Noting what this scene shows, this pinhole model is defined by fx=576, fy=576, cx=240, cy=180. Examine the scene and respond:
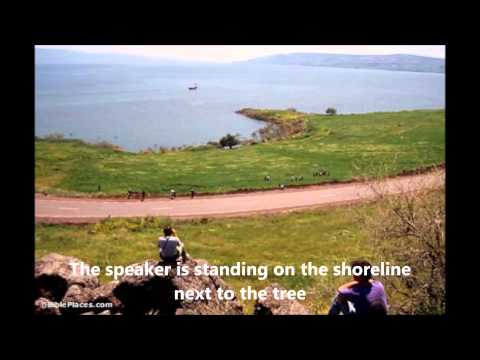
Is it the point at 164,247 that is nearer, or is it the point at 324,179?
the point at 164,247

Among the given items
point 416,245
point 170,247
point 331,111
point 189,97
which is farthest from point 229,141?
point 416,245

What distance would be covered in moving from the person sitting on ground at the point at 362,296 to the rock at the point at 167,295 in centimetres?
153

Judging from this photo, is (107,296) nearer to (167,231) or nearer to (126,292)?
(126,292)

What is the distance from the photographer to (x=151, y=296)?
7.35 meters

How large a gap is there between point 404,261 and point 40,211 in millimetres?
4686

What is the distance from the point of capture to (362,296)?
251 inches

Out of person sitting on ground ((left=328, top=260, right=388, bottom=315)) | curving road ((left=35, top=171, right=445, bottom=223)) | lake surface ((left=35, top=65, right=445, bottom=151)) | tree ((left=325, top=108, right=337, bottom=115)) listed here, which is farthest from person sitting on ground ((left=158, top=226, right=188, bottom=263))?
tree ((left=325, top=108, right=337, bottom=115))

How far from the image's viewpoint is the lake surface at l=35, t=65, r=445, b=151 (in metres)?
7.54

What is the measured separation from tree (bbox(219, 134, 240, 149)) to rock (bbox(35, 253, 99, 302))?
2562 mm

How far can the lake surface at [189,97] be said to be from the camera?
7.54 m

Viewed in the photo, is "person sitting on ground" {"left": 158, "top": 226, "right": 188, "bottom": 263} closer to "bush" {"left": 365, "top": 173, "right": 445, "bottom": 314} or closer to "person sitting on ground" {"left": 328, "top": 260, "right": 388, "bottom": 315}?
"person sitting on ground" {"left": 328, "top": 260, "right": 388, "bottom": 315}

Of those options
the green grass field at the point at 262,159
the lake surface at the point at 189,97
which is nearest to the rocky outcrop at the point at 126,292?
the green grass field at the point at 262,159
